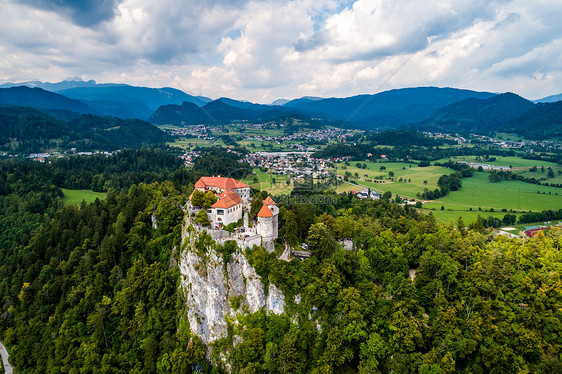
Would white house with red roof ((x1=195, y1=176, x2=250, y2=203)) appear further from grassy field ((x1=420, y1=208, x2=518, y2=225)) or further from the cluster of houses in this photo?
the cluster of houses

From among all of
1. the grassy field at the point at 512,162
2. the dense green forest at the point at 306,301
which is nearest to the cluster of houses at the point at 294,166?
the dense green forest at the point at 306,301

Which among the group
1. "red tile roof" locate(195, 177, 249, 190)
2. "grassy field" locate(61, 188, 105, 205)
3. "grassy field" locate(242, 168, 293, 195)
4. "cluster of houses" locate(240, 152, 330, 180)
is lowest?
"grassy field" locate(61, 188, 105, 205)

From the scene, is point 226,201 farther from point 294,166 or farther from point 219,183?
point 294,166

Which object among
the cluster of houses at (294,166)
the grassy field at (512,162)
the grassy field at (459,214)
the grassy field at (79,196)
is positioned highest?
the grassy field at (512,162)

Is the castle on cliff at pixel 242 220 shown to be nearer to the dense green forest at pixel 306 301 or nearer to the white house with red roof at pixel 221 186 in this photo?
the dense green forest at pixel 306 301

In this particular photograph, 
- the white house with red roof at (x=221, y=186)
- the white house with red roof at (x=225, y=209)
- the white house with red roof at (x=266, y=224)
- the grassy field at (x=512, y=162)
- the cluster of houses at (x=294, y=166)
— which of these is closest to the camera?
the white house with red roof at (x=266, y=224)

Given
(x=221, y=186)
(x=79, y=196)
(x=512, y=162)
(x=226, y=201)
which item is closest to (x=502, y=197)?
(x=512, y=162)

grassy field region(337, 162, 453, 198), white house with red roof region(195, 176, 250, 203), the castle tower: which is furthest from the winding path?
grassy field region(337, 162, 453, 198)
